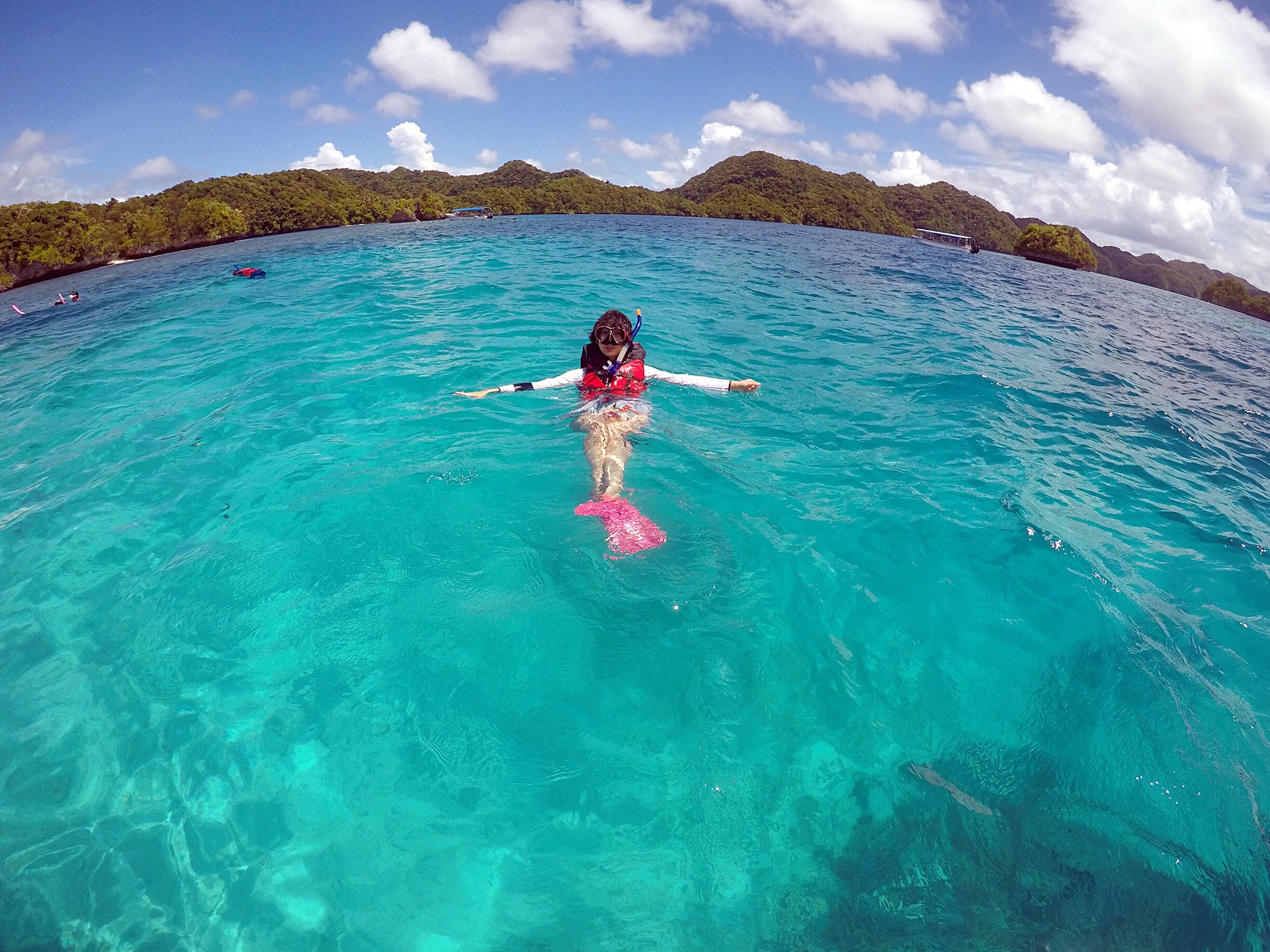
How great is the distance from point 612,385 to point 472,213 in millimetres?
100720

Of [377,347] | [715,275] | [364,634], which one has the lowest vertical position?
[364,634]

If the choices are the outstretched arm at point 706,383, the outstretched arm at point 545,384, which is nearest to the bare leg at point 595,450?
the outstretched arm at point 545,384

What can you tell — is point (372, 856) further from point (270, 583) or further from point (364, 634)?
point (270, 583)

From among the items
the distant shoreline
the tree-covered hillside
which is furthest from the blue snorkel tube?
the tree-covered hillside

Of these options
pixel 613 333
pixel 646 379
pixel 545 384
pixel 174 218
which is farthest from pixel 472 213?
pixel 613 333

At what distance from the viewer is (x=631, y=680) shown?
414 centimetres

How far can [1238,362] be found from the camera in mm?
18750

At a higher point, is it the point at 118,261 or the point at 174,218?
the point at 174,218

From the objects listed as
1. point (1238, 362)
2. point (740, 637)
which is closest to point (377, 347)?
point (740, 637)

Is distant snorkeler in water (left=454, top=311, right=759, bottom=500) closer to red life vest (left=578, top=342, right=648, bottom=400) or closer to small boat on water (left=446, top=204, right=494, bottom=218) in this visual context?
red life vest (left=578, top=342, right=648, bottom=400)

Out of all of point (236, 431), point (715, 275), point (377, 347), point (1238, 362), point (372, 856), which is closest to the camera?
point (372, 856)

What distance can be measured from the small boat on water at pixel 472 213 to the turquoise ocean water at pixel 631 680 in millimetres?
88726

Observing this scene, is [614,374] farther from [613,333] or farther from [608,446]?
[608,446]

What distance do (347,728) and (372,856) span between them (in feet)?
3.14
